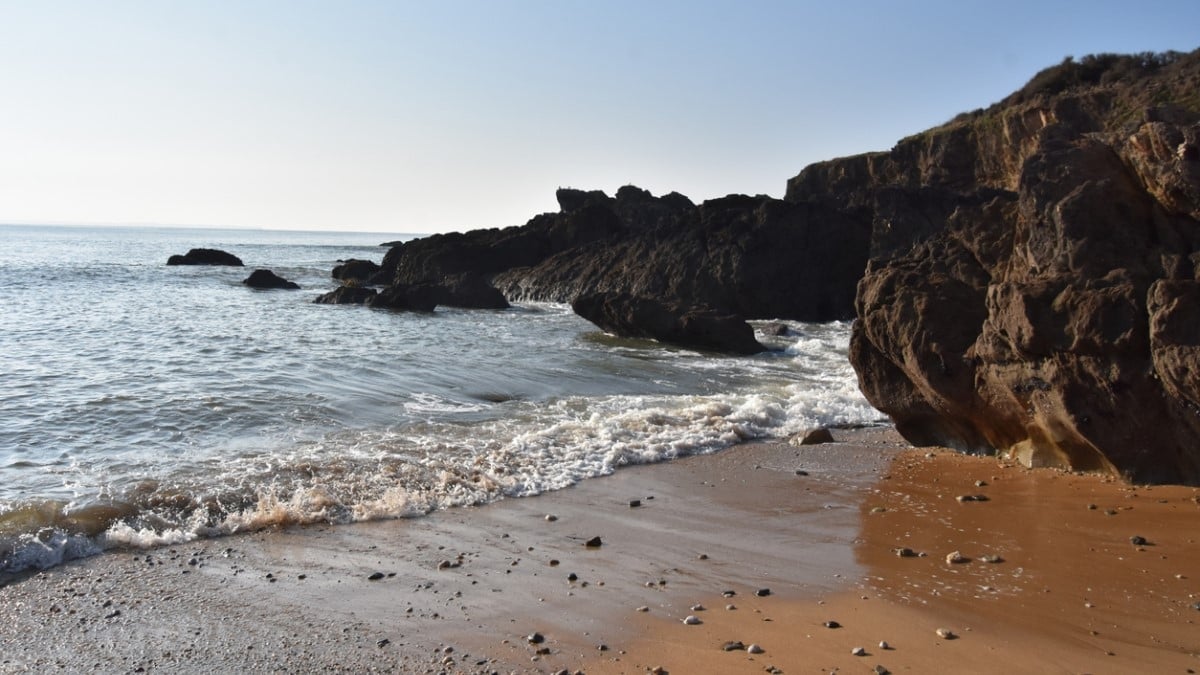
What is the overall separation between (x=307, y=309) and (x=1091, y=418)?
25647 millimetres

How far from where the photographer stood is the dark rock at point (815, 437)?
11.0 metres

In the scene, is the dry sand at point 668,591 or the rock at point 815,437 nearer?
the dry sand at point 668,591

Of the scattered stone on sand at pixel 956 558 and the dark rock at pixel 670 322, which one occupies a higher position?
the dark rock at pixel 670 322

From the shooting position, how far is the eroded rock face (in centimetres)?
746

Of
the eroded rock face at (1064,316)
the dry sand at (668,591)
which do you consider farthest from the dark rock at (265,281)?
the dry sand at (668,591)

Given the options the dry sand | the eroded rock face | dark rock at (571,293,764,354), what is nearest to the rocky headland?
the eroded rock face

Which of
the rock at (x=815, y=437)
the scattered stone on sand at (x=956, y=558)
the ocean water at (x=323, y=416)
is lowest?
the ocean water at (x=323, y=416)

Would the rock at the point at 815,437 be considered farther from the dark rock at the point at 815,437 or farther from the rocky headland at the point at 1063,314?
the rocky headland at the point at 1063,314

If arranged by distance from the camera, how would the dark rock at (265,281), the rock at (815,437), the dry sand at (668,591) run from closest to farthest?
1. the dry sand at (668,591)
2. the rock at (815,437)
3. the dark rock at (265,281)

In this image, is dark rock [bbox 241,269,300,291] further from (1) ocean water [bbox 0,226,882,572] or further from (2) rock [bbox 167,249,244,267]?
(2) rock [bbox 167,249,244,267]

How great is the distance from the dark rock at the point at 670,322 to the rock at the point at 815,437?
1001 centimetres

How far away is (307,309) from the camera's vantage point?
29.1 meters

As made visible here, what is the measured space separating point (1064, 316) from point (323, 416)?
8790 millimetres

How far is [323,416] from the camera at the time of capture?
11594 millimetres
